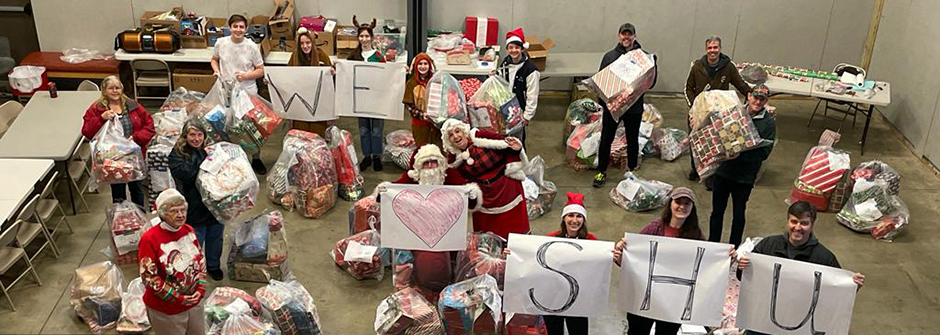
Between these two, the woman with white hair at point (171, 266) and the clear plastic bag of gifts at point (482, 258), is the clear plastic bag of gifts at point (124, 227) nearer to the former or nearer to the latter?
the woman with white hair at point (171, 266)

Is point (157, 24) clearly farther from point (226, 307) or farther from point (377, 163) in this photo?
point (226, 307)

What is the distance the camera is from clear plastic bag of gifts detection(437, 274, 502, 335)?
5.77m

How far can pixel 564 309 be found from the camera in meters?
5.24

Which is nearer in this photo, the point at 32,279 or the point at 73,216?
the point at 32,279

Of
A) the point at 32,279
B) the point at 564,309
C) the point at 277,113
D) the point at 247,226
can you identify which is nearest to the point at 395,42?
the point at 277,113

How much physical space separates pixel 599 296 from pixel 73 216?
5.00 meters

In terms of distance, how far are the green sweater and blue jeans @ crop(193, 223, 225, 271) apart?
3791mm

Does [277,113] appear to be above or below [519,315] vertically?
above

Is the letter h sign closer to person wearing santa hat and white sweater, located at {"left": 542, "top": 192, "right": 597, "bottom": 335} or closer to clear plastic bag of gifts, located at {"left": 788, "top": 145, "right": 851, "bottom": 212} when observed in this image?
person wearing santa hat and white sweater, located at {"left": 542, "top": 192, "right": 597, "bottom": 335}

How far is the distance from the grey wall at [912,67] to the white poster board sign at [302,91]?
6367 mm

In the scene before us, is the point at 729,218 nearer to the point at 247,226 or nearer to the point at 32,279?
the point at 247,226

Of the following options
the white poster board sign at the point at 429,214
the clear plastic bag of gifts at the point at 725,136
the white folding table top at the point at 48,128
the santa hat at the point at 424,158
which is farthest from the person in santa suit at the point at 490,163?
the white folding table top at the point at 48,128

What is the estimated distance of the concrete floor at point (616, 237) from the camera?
21.1ft

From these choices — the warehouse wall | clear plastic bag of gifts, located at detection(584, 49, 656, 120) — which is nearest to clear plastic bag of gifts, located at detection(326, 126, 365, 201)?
clear plastic bag of gifts, located at detection(584, 49, 656, 120)
